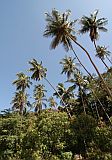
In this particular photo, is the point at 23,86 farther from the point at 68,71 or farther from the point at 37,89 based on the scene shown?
the point at 68,71

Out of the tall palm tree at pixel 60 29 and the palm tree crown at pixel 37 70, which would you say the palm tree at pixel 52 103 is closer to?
the palm tree crown at pixel 37 70

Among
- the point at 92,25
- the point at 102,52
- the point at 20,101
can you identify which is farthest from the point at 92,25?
the point at 20,101

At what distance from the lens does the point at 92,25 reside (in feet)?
135

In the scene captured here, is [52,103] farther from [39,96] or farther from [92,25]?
[92,25]

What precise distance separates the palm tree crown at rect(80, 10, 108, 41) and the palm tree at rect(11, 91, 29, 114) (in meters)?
23.5

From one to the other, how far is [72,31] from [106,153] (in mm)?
15457

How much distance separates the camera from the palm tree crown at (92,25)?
40688mm

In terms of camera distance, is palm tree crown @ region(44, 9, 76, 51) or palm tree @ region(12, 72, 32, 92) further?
palm tree @ region(12, 72, 32, 92)

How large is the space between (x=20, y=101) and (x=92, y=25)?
26105 millimetres

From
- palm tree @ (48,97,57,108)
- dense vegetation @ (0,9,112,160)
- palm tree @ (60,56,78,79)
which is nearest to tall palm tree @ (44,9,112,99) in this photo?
dense vegetation @ (0,9,112,160)

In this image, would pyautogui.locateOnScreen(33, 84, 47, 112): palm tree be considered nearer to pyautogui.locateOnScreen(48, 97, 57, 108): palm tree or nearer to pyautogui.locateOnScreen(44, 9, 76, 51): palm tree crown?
pyautogui.locateOnScreen(48, 97, 57, 108): palm tree

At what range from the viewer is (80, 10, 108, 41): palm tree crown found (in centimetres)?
4069

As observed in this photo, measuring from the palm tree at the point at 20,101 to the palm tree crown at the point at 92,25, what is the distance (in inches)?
927

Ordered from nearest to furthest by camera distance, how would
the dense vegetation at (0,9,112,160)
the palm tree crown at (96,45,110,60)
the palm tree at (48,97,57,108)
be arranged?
1. the dense vegetation at (0,9,112,160)
2. the palm tree crown at (96,45,110,60)
3. the palm tree at (48,97,57,108)
